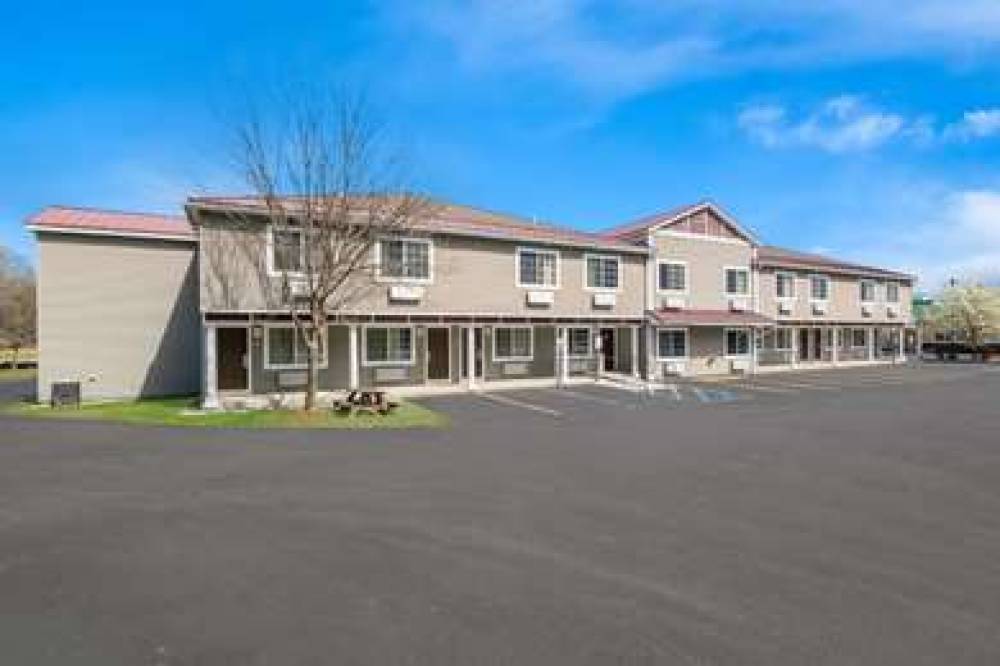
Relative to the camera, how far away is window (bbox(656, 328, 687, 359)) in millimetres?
29094

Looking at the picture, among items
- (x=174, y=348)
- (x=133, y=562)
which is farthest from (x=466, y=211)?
(x=133, y=562)

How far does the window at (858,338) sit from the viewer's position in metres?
40.2

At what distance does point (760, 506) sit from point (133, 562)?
6940mm

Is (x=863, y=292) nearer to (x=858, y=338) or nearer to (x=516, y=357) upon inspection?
(x=858, y=338)

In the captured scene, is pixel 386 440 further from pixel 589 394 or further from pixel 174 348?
pixel 174 348

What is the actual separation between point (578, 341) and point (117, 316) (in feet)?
58.3

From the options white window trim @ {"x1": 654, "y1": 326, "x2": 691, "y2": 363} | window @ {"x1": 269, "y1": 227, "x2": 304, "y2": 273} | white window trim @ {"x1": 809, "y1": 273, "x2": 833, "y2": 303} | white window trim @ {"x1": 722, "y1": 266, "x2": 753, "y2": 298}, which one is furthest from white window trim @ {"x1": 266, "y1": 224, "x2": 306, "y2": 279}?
white window trim @ {"x1": 809, "y1": 273, "x2": 833, "y2": 303}

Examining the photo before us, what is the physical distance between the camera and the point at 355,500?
26.5 ft

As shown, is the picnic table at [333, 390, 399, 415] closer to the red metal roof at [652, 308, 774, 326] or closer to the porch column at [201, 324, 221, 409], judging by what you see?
the porch column at [201, 324, 221, 409]

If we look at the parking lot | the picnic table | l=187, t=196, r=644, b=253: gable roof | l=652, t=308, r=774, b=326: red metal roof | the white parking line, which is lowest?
the parking lot

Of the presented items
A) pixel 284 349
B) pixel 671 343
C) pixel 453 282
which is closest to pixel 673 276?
pixel 671 343

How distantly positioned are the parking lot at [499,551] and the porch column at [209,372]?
215 inches

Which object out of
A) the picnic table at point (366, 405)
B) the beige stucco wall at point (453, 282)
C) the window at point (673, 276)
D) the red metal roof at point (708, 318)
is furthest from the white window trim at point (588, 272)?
the picnic table at point (366, 405)

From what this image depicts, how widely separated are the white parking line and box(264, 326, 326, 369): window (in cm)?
600
